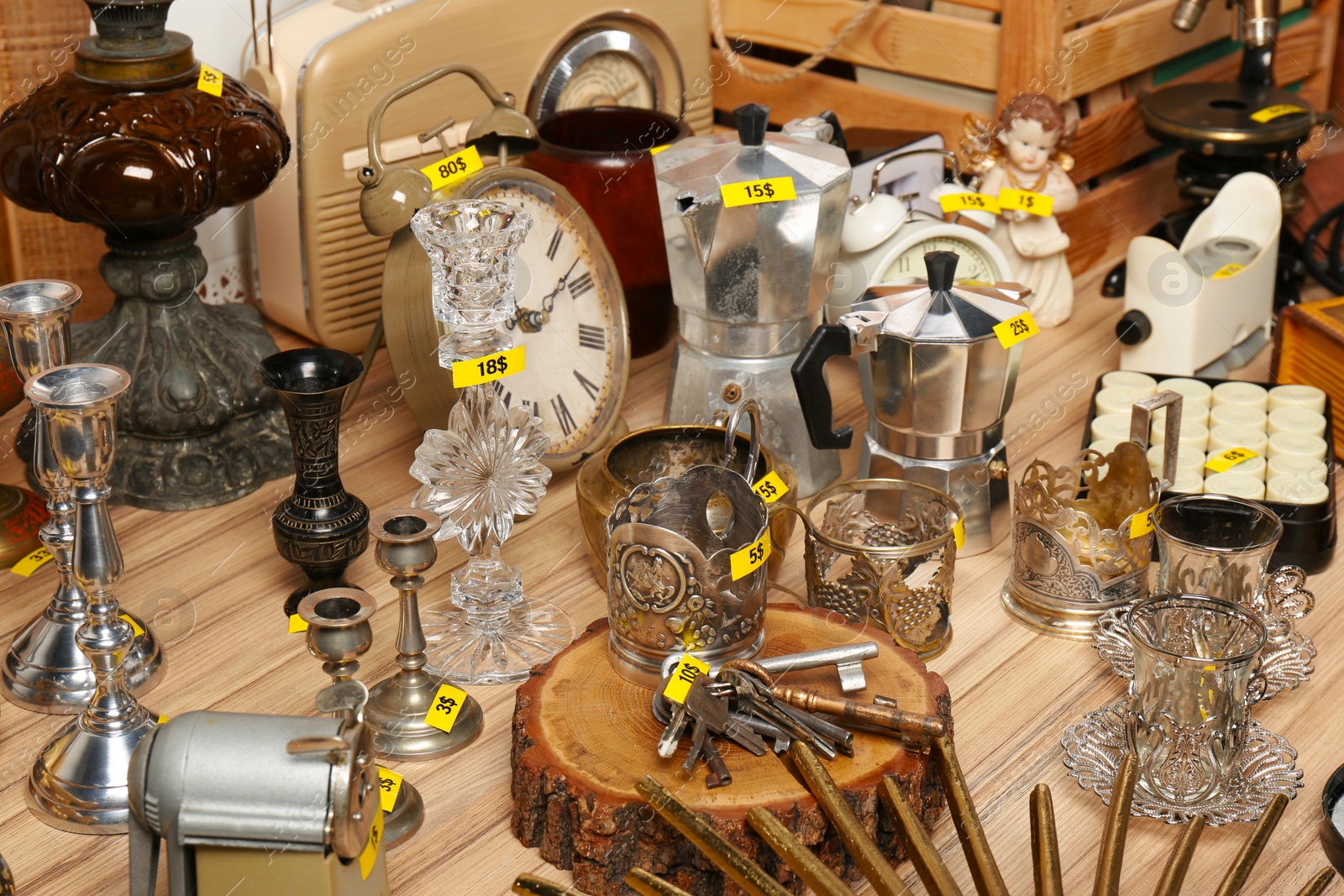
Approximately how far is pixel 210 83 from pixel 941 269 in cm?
86

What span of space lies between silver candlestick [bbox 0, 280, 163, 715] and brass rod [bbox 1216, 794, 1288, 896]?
3.40 ft

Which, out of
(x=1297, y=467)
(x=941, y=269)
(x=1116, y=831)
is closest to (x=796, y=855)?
(x=1116, y=831)

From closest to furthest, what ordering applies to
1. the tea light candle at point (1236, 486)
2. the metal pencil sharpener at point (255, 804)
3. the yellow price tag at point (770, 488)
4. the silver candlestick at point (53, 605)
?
the metal pencil sharpener at point (255, 804) < the silver candlestick at point (53, 605) < the yellow price tag at point (770, 488) < the tea light candle at point (1236, 486)

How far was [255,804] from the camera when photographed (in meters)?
1.03

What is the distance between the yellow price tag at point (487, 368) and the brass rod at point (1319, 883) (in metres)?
0.82

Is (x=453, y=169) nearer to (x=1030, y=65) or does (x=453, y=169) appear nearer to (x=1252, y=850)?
(x=1030, y=65)

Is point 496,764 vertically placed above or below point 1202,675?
below

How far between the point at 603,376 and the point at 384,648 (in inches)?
18.5

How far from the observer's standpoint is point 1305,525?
1.65 metres

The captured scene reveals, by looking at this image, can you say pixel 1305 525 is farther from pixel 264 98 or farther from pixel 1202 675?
pixel 264 98

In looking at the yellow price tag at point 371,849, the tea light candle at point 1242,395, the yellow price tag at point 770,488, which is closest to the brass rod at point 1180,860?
the yellow price tag at point 770,488

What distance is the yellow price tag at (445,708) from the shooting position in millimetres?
1380

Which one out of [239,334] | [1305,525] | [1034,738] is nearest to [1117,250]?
[1305,525]

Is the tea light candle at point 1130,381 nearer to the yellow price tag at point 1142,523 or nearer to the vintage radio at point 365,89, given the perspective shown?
the yellow price tag at point 1142,523
